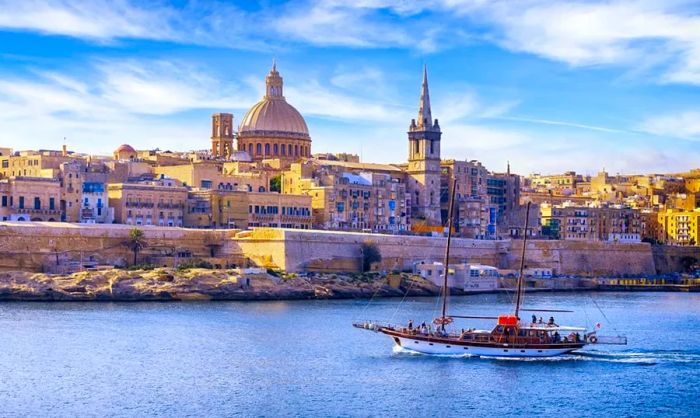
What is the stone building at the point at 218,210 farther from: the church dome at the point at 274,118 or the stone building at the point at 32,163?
the church dome at the point at 274,118

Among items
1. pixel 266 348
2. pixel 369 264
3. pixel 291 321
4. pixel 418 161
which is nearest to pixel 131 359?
pixel 266 348

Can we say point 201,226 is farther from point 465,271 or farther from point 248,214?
point 465,271

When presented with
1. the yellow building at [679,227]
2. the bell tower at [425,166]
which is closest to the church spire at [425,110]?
the bell tower at [425,166]

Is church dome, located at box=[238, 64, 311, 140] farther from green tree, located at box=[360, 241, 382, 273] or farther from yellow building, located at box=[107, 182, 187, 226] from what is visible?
green tree, located at box=[360, 241, 382, 273]

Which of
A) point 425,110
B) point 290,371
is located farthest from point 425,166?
point 290,371

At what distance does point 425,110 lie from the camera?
8244 centimetres

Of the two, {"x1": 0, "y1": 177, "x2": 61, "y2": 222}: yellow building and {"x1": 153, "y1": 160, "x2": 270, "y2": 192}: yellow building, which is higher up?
{"x1": 153, "y1": 160, "x2": 270, "y2": 192}: yellow building

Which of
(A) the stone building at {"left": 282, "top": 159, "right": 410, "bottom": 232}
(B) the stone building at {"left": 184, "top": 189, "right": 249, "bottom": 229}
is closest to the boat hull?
(B) the stone building at {"left": 184, "top": 189, "right": 249, "bottom": 229}

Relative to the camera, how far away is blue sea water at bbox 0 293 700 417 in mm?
30109

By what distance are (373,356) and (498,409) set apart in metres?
8.24

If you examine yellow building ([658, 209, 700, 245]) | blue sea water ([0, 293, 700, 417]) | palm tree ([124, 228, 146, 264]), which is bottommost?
blue sea water ([0, 293, 700, 417])

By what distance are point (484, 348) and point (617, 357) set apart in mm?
3901

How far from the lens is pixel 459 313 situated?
1966 inches

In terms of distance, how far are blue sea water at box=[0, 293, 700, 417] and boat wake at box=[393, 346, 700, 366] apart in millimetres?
58
